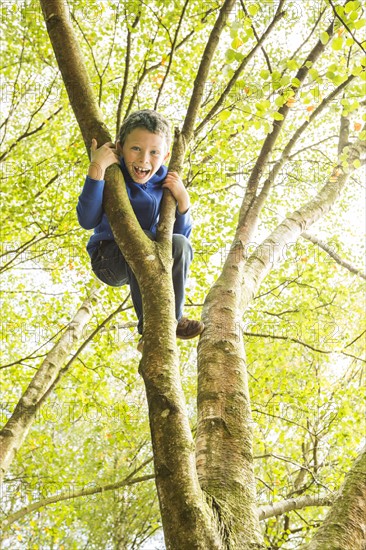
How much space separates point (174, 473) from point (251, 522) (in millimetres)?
483

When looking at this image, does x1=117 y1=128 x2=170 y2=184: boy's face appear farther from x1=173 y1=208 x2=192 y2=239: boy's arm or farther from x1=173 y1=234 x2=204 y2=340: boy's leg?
x1=173 y1=234 x2=204 y2=340: boy's leg

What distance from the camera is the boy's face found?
2906 millimetres

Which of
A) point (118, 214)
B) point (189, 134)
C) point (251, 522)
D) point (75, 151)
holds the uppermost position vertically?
point (75, 151)

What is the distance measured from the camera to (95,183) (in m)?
2.48

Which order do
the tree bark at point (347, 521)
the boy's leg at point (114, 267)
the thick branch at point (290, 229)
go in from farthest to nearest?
the thick branch at point (290, 229) < the boy's leg at point (114, 267) < the tree bark at point (347, 521)

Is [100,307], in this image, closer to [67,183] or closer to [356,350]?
[67,183]

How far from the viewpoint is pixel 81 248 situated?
7645mm

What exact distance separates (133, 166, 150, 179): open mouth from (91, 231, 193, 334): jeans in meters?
0.35

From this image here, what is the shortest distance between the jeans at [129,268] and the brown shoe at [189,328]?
57 millimetres

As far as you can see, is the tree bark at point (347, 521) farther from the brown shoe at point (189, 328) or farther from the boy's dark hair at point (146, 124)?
the boy's dark hair at point (146, 124)

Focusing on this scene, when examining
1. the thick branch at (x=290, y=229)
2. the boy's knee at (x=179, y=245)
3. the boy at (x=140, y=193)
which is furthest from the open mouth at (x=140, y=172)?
the thick branch at (x=290, y=229)

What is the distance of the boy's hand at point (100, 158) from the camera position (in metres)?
2.35

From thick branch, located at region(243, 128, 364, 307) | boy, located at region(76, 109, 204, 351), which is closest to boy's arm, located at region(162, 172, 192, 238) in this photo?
boy, located at region(76, 109, 204, 351)

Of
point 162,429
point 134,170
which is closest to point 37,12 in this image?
point 134,170
